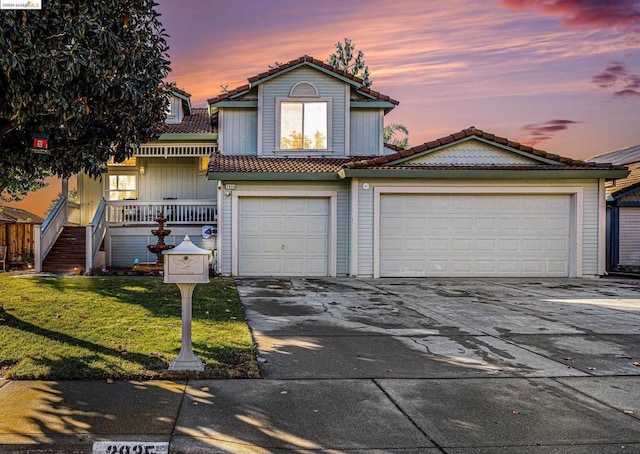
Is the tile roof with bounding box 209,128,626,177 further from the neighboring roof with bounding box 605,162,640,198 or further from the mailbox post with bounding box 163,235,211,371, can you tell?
the mailbox post with bounding box 163,235,211,371

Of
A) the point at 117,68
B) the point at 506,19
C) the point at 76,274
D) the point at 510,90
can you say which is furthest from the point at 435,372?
the point at 510,90

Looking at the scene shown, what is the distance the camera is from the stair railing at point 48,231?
13.7 metres

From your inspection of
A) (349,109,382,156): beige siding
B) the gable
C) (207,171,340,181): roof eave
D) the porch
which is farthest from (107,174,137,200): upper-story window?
the gable

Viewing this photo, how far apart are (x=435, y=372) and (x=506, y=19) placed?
1345cm

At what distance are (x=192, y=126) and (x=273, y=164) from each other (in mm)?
5047

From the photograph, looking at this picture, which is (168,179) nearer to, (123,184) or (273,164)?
(123,184)

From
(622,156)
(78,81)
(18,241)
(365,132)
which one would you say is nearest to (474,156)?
(365,132)

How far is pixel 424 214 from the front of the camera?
13.9 metres

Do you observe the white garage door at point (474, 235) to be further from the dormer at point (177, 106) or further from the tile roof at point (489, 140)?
the dormer at point (177, 106)

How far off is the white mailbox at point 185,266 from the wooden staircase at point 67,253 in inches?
422

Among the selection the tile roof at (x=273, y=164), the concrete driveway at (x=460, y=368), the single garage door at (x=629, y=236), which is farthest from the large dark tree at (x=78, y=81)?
the single garage door at (x=629, y=236)

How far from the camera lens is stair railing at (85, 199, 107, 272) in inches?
541

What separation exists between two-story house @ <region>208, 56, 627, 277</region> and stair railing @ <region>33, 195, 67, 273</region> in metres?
5.16

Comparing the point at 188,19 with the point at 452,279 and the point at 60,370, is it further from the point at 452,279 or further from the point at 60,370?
the point at 60,370
